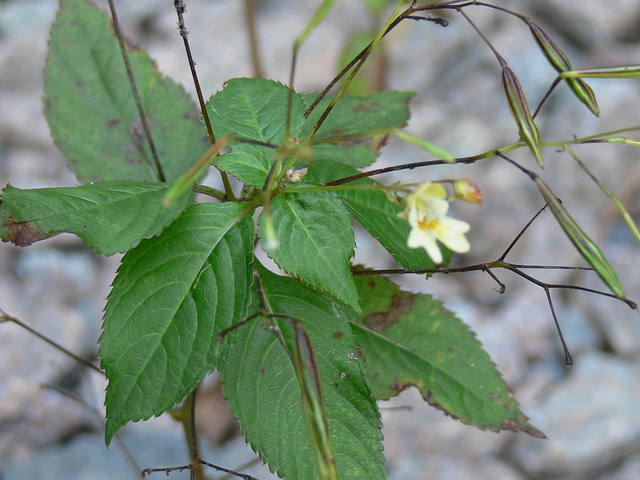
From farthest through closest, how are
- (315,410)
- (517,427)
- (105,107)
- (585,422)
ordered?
(585,422) → (105,107) → (517,427) → (315,410)

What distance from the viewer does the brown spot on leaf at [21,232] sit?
58 cm

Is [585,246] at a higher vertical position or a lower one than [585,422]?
higher

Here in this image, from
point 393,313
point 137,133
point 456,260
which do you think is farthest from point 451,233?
point 456,260

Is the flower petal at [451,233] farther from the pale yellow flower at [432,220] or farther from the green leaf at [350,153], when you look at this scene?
the green leaf at [350,153]

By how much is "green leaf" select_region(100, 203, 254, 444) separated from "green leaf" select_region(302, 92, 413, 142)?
263 millimetres

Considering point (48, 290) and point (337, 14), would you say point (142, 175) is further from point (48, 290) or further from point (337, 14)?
point (337, 14)

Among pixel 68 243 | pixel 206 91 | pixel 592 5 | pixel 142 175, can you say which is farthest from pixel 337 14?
pixel 142 175

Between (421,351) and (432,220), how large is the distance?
363mm

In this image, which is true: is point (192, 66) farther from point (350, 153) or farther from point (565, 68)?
point (565, 68)

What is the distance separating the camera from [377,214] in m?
0.71

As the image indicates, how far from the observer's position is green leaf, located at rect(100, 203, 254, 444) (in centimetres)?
62

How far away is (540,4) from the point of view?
2582 mm

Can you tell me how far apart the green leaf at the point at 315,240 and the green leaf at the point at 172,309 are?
47 millimetres

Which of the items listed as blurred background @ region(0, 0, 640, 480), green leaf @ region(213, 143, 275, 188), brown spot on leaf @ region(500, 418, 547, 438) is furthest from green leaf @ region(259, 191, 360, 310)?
blurred background @ region(0, 0, 640, 480)
